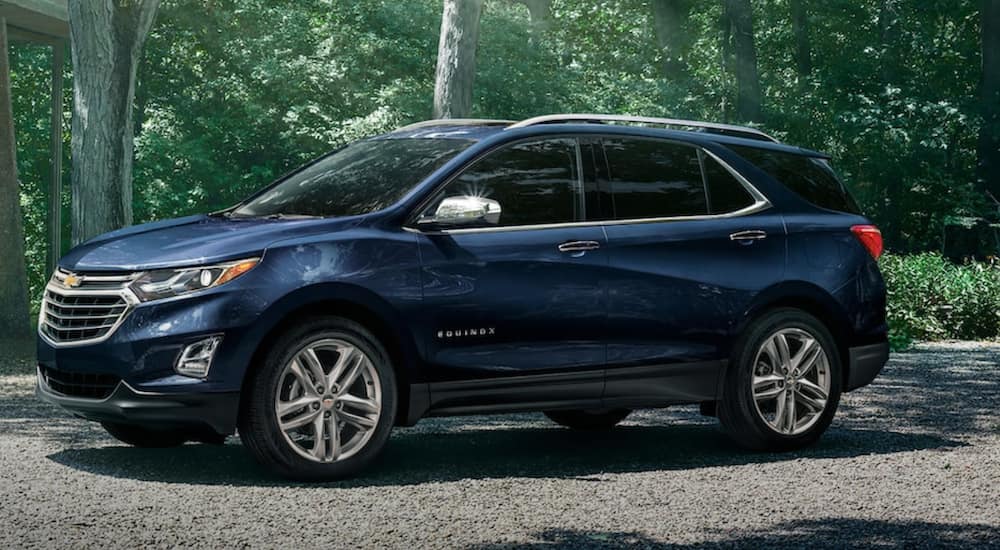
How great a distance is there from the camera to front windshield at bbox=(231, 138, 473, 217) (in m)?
8.30

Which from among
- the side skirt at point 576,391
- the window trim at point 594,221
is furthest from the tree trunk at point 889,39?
the side skirt at point 576,391

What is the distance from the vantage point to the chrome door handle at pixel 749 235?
9031 mm

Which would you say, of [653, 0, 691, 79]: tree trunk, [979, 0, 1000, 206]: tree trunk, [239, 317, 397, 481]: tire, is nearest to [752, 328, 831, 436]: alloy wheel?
[239, 317, 397, 481]: tire

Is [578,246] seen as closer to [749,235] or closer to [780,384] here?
[749,235]

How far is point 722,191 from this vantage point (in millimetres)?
9211

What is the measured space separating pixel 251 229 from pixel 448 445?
228 cm

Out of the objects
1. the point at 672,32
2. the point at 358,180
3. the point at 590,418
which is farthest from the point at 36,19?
the point at 672,32

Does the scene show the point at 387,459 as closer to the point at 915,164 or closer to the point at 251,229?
the point at 251,229

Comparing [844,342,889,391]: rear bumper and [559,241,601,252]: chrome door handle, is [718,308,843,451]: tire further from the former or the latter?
[559,241,601,252]: chrome door handle

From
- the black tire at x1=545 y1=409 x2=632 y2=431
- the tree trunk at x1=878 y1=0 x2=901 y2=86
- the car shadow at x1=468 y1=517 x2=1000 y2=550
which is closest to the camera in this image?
the car shadow at x1=468 y1=517 x2=1000 y2=550

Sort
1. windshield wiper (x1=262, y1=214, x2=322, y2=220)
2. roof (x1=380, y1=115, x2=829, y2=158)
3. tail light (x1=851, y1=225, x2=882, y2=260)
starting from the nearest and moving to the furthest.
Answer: windshield wiper (x1=262, y1=214, x2=322, y2=220) < roof (x1=380, y1=115, x2=829, y2=158) < tail light (x1=851, y1=225, x2=882, y2=260)

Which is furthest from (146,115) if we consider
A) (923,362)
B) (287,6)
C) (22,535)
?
(22,535)

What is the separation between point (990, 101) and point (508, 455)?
2709 cm

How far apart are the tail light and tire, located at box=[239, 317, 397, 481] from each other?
331cm
